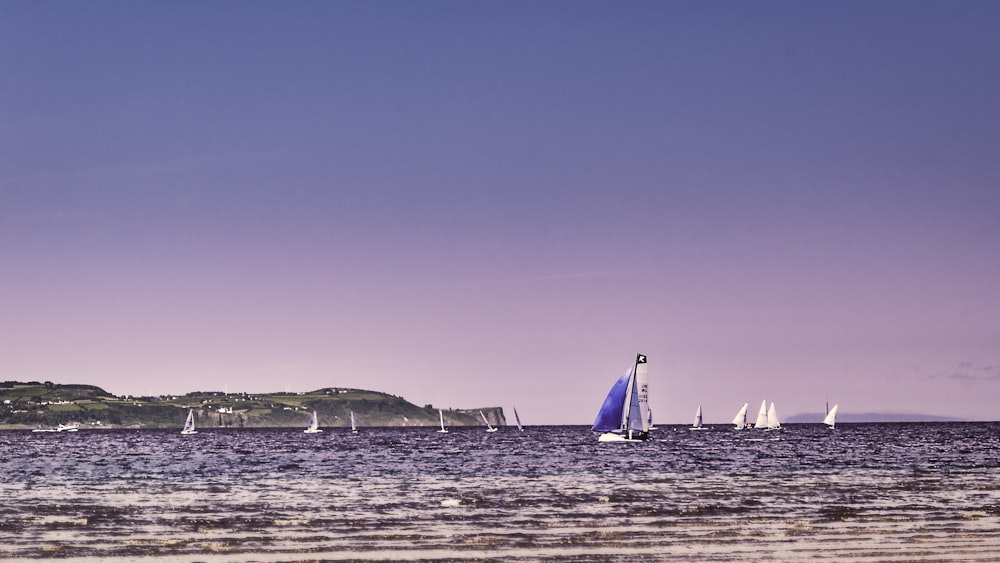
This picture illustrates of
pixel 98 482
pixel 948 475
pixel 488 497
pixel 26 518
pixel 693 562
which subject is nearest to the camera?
pixel 693 562

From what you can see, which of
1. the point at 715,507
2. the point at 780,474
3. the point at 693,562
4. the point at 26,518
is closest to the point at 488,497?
the point at 715,507

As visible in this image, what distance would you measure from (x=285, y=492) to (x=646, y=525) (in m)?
26.1

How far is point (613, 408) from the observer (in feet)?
567

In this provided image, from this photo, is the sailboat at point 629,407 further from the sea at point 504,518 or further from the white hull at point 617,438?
the sea at point 504,518

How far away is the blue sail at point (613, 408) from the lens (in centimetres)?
16799

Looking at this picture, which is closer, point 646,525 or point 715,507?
point 646,525

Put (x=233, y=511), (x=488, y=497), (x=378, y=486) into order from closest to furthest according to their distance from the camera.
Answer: (x=233, y=511) → (x=488, y=497) → (x=378, y=486)

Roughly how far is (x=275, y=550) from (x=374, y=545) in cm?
283

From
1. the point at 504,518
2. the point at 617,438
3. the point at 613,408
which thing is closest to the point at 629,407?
the point at 617,438

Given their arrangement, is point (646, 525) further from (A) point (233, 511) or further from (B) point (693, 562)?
(A) point (233, 511)

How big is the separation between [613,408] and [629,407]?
8920mm

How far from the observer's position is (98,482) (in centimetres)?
7219

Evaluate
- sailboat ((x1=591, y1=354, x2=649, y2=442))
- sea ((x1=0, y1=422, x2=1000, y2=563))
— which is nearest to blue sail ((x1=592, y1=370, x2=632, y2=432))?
sailboat ((x1=591, y1=354, x2=649, y2=442))

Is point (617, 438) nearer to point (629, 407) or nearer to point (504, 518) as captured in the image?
point (629, 407)
